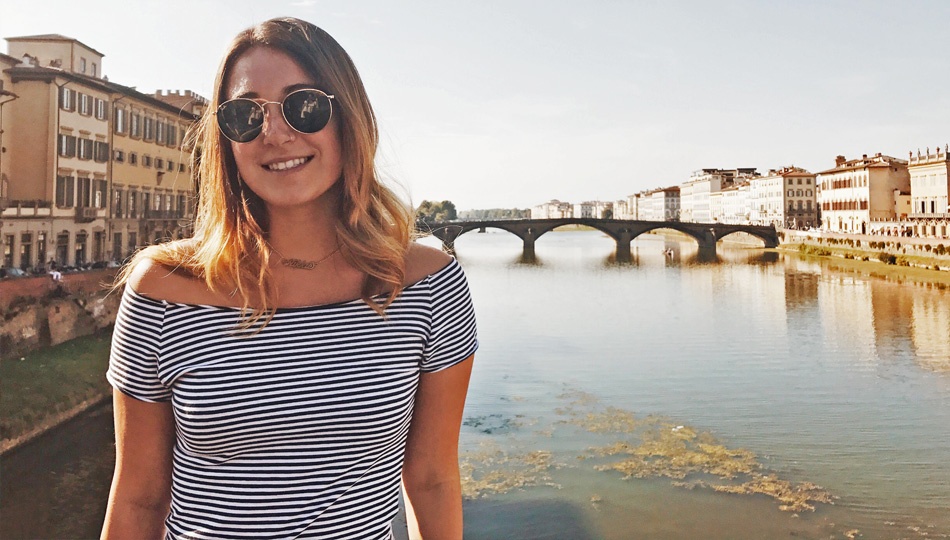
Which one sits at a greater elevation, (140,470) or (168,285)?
(168,285)

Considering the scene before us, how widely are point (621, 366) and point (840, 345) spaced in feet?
20.9

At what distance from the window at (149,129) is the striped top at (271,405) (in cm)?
2602

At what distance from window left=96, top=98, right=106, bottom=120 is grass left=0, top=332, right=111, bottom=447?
860 centimetres

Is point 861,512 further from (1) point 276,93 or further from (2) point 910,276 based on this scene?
(2) point 910,276

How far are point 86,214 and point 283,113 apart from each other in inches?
864

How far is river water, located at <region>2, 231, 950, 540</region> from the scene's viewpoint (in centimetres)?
912

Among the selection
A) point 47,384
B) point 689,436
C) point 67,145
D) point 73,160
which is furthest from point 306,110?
point 73,160

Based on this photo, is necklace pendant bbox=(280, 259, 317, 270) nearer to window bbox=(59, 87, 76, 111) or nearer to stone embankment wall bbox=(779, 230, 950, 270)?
window bbox=(59, 87, 76, 111)

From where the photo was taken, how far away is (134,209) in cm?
2420

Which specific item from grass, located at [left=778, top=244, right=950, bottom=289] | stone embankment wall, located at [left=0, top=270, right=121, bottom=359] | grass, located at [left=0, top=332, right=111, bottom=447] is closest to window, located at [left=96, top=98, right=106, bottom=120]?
stone embankment wall, located at [left=0, top=270, right=121, bottom=359]

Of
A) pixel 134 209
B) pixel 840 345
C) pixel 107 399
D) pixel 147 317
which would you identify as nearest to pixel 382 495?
pixel 147 317

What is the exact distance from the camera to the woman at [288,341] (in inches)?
43.8

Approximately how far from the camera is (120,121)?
75.4ft

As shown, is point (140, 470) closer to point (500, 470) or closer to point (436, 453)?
point (436, 453)
